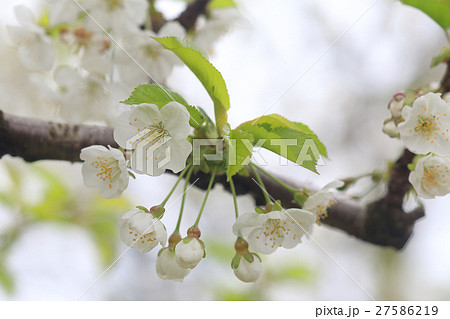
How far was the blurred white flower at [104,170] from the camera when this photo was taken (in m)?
0.90

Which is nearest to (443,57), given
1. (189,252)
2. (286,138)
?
(286,138)

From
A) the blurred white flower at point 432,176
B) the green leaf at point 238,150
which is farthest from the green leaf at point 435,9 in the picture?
the green leaf at point 238,150

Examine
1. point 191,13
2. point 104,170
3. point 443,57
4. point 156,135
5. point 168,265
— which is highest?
point 443,57

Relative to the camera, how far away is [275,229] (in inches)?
36.7

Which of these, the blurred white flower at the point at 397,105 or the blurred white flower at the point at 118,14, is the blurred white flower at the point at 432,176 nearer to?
the blurred white flower at the point at 397,105

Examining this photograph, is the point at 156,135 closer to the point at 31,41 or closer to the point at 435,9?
the point at 435,9

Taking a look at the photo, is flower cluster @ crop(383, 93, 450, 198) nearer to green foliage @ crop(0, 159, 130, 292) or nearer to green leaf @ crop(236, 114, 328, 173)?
green leaf @ crop(236, 114, 328, 173)

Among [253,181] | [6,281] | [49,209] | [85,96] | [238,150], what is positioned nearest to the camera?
[238,150]

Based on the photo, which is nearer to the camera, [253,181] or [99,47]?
[253,181]

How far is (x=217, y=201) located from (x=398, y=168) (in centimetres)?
239

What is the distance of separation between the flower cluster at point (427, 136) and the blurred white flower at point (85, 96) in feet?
2.89

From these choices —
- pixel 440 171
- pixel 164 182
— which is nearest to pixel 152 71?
pixel 440 171

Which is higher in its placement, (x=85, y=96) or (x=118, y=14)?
(x=118, y=14)

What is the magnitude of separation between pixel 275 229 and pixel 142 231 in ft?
0.89
